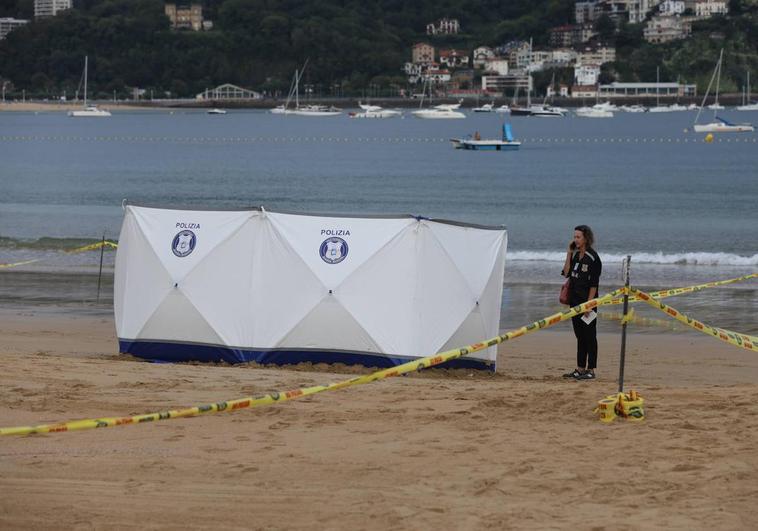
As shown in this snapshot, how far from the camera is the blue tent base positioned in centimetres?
1416

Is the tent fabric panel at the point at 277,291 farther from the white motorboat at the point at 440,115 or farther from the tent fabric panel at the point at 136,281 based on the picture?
the white motorboat at the point at 440,115

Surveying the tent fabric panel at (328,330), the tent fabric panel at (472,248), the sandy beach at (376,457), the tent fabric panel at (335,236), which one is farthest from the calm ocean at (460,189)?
the sandy beach at (376,457)

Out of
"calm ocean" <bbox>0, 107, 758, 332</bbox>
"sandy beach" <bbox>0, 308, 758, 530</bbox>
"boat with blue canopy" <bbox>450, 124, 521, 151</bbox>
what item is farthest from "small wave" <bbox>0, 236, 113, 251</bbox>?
"boat with blue canopy" <bbox>450, 124, 521, 151</bbox>

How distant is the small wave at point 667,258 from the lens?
29.8 metres

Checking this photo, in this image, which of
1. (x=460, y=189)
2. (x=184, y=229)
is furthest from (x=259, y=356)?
(x=460, y=189)

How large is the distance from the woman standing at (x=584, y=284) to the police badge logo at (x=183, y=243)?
12.7ft

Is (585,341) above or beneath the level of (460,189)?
above

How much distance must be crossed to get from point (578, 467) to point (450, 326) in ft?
16.4

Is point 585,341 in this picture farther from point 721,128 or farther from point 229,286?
point 721,128

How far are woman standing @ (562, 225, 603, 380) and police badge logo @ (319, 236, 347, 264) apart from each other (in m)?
Answer: 2.24

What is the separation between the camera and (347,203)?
2146 inches

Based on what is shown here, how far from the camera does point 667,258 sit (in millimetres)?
30688

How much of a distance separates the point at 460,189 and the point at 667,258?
3195cm

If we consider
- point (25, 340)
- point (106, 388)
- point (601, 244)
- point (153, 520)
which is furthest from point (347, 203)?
point (153, 520)
